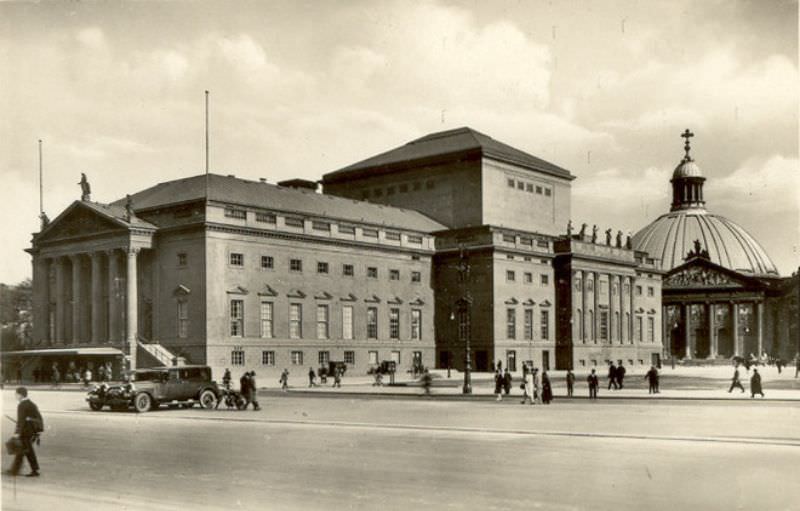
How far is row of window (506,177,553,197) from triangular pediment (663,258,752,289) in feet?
135

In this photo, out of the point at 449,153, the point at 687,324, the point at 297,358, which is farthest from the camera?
the point at 687,324

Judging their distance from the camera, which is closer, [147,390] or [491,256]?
[147,390]

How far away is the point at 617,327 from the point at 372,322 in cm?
2927

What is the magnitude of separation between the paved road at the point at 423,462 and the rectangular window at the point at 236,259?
33461mm

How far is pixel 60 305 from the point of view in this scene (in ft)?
234

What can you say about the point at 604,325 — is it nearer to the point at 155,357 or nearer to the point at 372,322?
the point at 372,322

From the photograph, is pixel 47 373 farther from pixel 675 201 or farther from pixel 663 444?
pixel 675 201

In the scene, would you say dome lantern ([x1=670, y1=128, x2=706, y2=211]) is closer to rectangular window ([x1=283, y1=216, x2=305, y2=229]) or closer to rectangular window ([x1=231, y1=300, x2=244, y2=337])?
rectangular window ([x1=283, y1=216, x2=305, y2=229])

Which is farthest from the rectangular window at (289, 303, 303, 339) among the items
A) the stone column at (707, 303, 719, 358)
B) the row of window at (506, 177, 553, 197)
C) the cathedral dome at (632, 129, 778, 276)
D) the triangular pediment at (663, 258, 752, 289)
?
the cathedral dome at (632, 129, 778, 276)

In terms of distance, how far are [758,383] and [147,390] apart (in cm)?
2458

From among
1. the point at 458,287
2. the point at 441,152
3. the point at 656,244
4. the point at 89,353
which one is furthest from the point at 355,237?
the point at 656,244

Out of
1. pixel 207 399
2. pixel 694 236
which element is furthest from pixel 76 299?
pixel 694 236

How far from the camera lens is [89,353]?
203ft

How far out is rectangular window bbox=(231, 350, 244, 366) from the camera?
6356 cm
